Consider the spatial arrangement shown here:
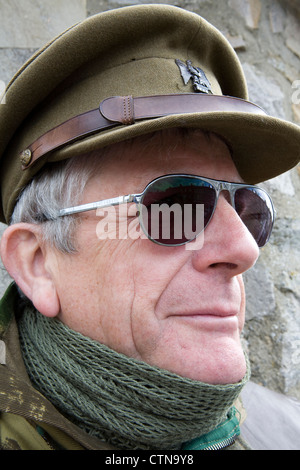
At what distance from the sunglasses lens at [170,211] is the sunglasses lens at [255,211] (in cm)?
25

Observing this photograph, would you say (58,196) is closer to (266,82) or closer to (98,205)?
(98,205)

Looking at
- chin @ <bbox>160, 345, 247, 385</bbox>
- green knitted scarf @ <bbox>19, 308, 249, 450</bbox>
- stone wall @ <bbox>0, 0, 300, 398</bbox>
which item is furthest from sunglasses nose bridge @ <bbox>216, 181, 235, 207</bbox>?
stone wall @ <bbox>0, 0, 300, 398</bbox>

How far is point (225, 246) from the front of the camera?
48.9 inches

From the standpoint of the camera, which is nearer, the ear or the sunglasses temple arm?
the sunglasses temple arm

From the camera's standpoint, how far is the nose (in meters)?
1.23

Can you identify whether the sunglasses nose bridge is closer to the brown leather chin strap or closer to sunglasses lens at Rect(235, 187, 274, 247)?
sunglasses lens at Rect(235, 187, 274, 247)

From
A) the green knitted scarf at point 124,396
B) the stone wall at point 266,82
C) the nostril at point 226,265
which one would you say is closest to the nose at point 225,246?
the nostril at point 226,265

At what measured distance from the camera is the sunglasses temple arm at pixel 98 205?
48.5 inches

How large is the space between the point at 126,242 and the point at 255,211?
58cm

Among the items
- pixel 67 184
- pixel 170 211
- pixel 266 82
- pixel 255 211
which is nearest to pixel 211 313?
pixel 170 211

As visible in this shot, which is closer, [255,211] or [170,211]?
[170,211]

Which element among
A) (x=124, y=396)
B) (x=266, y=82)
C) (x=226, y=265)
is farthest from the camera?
(x=266, y=82)

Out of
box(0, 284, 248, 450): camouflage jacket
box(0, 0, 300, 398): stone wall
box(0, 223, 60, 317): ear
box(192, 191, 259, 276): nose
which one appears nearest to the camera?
box(0, 284, 248, 450): camouflage jacket

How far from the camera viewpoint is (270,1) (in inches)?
94.0
